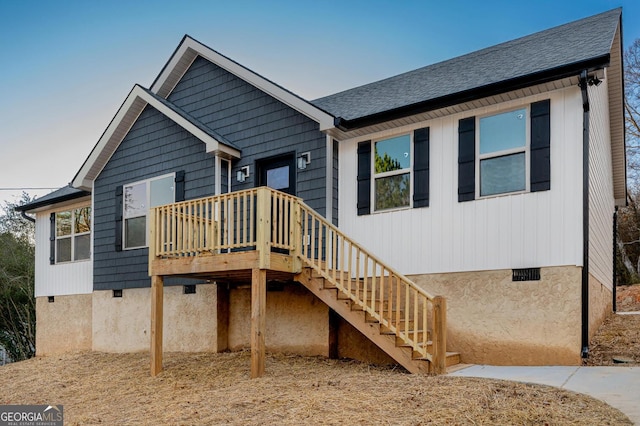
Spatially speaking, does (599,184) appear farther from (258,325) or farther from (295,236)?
(258,325)

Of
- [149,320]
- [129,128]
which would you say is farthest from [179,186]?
[149,320]

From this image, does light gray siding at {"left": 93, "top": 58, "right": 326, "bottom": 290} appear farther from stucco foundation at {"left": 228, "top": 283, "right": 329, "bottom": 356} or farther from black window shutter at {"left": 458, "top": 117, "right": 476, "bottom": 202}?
black window shutter at {"left": 458, "top": 117, "right": 476, "bottom": 202}

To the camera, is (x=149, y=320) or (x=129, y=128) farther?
(x=129, y=128)

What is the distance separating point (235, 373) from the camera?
24.8ft

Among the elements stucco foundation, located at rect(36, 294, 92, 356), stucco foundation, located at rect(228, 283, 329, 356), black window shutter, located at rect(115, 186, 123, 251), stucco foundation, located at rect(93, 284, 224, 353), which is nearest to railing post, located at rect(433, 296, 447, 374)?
stucco foundation, located at rect(228, 283, 329, 356)

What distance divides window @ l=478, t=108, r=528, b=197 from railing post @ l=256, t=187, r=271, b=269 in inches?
122

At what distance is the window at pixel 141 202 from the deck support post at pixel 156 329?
2.77 m

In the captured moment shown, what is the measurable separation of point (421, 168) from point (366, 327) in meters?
2.72

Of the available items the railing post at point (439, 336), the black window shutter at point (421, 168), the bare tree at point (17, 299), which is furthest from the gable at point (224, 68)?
the bare tree at point (17, 299)


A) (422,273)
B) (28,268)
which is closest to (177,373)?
(422,273)

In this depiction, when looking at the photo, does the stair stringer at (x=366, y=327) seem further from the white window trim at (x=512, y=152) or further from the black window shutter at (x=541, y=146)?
the black window shutter at (x=541, y=146)

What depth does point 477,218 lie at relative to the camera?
7621mm

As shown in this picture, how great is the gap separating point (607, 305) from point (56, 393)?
10886 mm

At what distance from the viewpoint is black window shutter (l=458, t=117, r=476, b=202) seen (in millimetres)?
7688
